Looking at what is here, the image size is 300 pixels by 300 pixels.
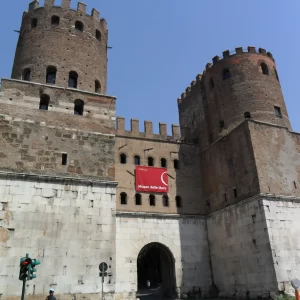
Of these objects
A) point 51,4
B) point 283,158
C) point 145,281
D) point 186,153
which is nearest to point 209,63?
point 186,153

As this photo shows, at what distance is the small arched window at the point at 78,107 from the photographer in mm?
14688

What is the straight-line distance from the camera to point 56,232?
38.9 ft

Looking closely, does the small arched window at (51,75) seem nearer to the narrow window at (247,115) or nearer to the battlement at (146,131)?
the battlement at (146,131)

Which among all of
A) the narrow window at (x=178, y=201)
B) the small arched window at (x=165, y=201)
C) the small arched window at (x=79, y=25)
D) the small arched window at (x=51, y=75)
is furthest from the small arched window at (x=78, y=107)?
the narrow window at (x=178, y=201)

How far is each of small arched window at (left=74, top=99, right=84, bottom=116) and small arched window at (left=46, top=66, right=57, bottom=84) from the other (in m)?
1.66

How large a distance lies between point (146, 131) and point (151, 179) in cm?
304

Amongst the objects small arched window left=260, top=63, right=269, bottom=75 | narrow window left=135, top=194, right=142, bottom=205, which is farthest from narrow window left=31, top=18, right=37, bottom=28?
small arched window left=260, top=63, right=269, bottom=75

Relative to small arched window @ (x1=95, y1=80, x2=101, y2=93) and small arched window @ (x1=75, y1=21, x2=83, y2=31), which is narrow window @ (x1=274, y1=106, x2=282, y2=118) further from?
small arched window @ (x1=75, y1=21, x2=83, y2=31)

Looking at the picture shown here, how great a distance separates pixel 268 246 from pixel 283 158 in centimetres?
453

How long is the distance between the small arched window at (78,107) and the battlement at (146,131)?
145 inches

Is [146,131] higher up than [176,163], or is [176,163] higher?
[146,131]

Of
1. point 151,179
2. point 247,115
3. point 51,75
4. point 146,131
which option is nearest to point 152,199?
point 151,179

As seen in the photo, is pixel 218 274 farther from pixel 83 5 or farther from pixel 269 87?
pixel 83 5

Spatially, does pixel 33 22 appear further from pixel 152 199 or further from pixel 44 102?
pixel 152 199
